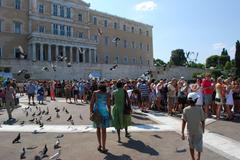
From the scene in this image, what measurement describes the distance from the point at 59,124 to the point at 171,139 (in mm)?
5433

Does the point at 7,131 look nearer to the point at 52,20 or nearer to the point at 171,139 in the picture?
the point at 171,139

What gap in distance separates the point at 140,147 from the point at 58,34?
57.1 meters

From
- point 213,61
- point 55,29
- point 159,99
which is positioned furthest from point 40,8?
point 213,61

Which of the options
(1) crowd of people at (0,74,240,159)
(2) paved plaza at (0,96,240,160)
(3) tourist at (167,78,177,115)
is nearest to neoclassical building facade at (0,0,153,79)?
(1) crowd of people at (0,74,240,159)

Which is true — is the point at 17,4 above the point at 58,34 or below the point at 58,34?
above

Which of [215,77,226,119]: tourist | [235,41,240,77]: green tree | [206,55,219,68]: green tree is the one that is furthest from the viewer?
[206,55,219,68]: green tree

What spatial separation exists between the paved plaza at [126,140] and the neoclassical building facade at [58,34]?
112ft

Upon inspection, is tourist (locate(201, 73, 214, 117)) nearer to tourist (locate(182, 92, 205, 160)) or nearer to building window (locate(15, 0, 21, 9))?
tourist (locate(182, 92, 205, 160))

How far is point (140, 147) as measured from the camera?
1078 cm

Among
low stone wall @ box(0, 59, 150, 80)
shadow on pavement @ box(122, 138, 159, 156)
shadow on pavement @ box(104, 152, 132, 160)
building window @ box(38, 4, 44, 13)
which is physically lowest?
shadow on pavement @ box(104, 152, 132, 160)

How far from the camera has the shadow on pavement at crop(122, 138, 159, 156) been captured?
400 inches

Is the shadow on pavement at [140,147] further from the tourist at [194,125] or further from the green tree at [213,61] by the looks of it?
the green tree at [213,61]

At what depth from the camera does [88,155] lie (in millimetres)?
9797

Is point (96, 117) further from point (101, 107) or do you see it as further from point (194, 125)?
point (194, 125)
